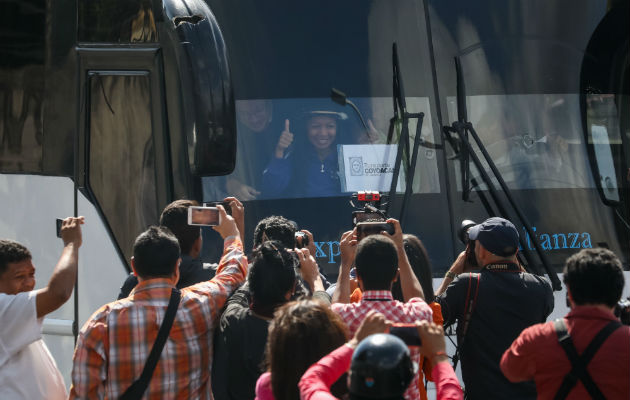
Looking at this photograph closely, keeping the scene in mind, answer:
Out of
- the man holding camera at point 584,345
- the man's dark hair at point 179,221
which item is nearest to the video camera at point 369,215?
the man's dark hair at point 179,221

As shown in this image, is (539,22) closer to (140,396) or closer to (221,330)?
(221,330)

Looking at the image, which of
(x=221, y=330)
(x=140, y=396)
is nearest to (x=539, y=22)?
(x=221, y=330)

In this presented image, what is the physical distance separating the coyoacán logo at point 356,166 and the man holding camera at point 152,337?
4.83 ft

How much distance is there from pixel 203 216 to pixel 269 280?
1.98ft

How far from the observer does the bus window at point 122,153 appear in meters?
4.25

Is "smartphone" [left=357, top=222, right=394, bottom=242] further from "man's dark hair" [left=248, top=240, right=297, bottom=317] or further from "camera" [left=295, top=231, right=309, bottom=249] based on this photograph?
"man's dark hair" [left=248, top=240, right=297, bottom=317]

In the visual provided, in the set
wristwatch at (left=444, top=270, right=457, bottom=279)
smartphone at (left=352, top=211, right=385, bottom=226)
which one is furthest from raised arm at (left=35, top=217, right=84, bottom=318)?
wristwatch at (left=444, top=270, right=457, bottom=279)

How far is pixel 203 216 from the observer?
365 cm

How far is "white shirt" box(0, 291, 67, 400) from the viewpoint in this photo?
11.1 feet

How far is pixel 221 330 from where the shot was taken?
3256 millimetres

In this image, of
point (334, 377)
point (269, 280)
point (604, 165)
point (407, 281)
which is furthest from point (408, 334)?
point (604, 165)

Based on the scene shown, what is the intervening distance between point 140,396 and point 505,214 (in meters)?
2.34

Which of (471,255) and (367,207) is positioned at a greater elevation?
(367,207)

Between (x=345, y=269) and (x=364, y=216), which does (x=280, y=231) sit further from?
(x=364, y=216)
